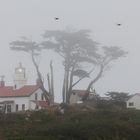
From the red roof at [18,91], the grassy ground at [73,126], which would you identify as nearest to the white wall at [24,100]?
the red roof at [18,91]

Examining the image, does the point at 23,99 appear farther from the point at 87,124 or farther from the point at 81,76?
the point at 87,124

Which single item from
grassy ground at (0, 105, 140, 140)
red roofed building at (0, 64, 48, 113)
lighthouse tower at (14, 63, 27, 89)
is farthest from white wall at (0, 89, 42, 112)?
grassy ground at (0, 105, 140, 140)

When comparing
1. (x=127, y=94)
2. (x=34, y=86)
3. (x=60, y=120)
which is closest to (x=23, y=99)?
(x=34, y=86)

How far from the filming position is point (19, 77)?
71562 millimetres

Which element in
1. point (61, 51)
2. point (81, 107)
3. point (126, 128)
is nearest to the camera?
point (126, 128)

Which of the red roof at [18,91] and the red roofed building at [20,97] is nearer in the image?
the red roofed building at [20,97]

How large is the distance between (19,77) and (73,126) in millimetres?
31806

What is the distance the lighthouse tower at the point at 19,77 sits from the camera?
7118 centimetres

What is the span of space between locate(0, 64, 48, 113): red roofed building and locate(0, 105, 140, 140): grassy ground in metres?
18.3

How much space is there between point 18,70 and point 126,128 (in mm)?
32420

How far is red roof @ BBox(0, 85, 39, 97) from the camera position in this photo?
68.2m

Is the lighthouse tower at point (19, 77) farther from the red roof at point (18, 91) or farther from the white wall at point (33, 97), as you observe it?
the white wall at point (33, 97)

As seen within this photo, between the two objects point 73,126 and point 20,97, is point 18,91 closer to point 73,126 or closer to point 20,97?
point 20,97

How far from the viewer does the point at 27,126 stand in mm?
42406
